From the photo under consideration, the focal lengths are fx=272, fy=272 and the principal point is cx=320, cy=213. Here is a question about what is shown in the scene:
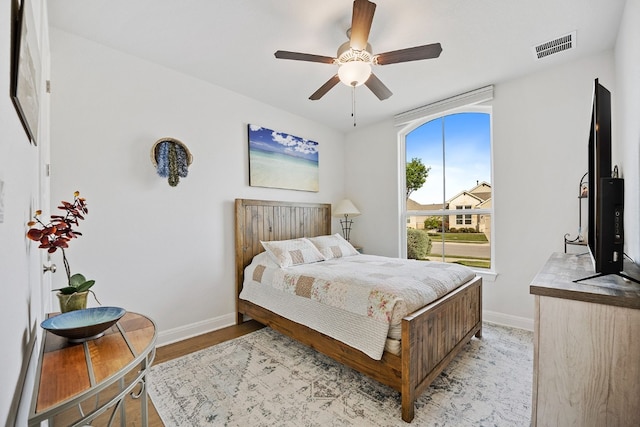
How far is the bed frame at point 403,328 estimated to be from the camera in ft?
5.51

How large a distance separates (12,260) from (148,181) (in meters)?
2.07

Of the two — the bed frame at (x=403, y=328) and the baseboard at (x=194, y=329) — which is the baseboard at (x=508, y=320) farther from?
the baseboard at (x=194, y=329)

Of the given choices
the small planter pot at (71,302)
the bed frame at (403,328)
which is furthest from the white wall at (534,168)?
the small planter pot at (71,302)

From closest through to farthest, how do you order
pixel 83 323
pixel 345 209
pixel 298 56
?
pixel 83 323 → pixel 298 56 → pixel 345 209

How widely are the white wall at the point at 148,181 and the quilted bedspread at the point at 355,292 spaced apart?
2.10 feet

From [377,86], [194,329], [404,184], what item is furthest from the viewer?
[404,184]

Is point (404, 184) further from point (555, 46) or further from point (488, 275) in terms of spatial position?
point (555, 46)

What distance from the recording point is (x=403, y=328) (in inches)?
65.7

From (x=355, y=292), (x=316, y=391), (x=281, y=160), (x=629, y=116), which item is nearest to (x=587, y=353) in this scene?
(x=355, y=292)

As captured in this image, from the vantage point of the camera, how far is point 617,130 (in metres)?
2.36

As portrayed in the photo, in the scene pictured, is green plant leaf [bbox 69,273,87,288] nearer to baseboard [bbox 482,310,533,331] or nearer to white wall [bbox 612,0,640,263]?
white wall [bbox 612,0,640,263]

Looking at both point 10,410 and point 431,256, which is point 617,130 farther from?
point 10,410

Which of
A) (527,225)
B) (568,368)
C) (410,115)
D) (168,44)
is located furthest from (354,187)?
(568,368)

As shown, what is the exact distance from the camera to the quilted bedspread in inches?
71.4
